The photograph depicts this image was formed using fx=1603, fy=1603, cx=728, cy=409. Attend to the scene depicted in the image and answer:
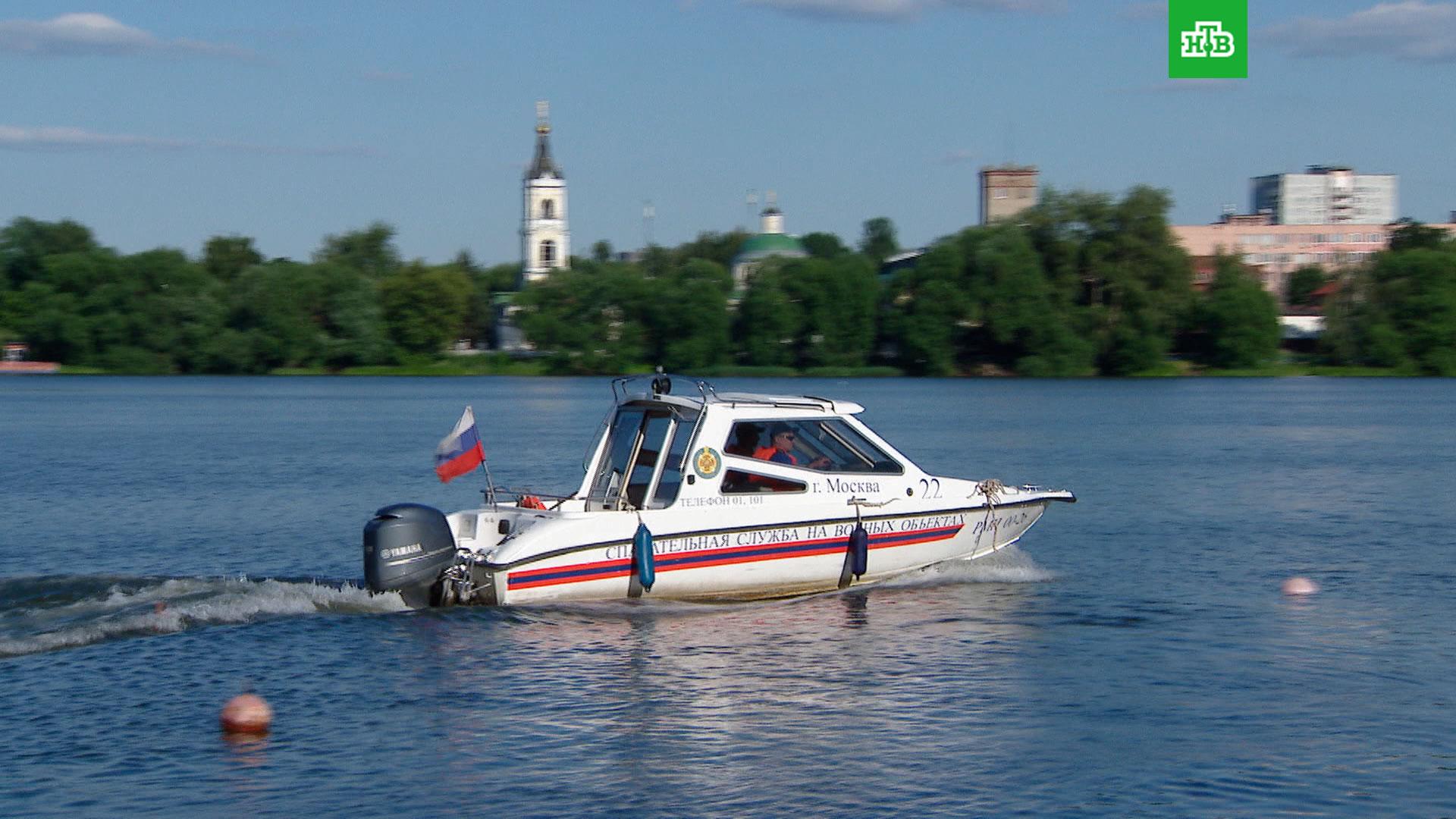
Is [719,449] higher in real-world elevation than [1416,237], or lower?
lower

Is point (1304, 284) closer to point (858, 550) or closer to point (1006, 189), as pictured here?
point (1006, 189)

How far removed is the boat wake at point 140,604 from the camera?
16.7m

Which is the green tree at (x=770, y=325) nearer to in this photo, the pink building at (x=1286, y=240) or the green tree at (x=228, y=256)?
the green tree at (x=228, y=256)

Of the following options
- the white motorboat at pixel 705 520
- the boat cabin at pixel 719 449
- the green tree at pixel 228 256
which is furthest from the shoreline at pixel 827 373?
the boat cabin at pixel 719 449

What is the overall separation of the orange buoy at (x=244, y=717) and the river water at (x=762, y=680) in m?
0.22

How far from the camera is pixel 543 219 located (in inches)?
6673

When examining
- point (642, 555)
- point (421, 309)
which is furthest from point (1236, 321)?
point (642, 555)

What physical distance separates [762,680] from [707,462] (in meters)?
3.70

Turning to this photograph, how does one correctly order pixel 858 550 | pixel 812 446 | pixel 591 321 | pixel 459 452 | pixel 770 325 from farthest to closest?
pixel 591 321 → pixel 770 325 → pixel 812 446 → pixel 858 550 → pixel 459 452

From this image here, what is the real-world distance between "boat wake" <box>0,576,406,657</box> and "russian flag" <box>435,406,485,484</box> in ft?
5.04

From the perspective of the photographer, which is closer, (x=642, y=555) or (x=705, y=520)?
(x=642, y=555)

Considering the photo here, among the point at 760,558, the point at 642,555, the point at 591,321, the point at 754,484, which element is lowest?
the point at 760,558

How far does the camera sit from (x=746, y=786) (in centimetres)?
1233

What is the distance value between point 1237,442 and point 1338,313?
68909mm
